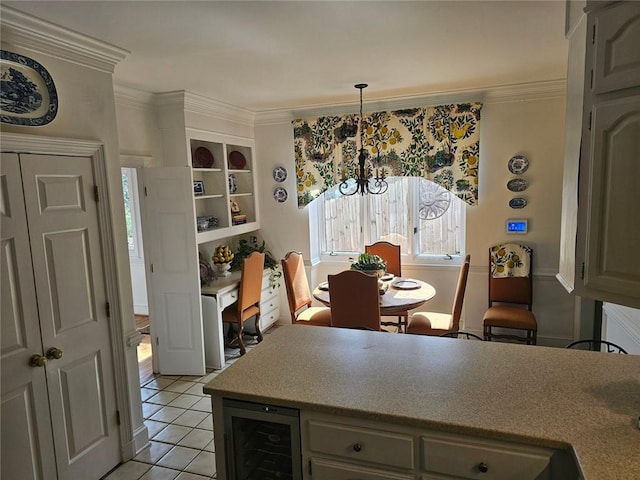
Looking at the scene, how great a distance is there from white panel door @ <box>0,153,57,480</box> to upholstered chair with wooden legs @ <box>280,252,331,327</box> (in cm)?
216

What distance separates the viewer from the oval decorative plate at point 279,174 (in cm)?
505

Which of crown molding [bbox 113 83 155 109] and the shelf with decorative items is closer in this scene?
crown molding [bbox 113 83 155 109]

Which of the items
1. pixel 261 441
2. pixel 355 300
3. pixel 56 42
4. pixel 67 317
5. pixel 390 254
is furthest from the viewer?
pixel 390 254

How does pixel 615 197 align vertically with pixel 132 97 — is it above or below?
below

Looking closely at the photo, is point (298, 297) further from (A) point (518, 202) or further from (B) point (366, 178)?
(A) point (518, 202)

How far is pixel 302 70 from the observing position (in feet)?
10.5

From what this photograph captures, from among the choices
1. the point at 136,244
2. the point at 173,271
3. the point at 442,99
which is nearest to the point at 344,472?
the point at 173,271

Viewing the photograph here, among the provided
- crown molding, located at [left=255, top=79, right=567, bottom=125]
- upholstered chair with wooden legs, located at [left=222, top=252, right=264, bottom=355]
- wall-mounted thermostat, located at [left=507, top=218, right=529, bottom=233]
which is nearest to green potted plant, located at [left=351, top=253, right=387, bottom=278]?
upholstered chair with wooden legs, located at [left=222, top=252, right=264, bottom=355]

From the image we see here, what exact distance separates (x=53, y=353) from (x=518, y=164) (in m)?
4.12

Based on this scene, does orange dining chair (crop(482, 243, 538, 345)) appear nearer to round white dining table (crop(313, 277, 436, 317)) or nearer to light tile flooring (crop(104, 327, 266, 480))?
round white dining table (crop(313, 277, 436, 317))

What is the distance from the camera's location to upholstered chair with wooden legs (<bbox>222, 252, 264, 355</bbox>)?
4.23 metres

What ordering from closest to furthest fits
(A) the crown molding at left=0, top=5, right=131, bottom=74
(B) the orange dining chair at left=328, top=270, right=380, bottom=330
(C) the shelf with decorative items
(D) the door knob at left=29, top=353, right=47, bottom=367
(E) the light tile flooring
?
(A) the crown molding at left=0, top=5, right=131, bottom=74 < (D) the door knob at left=29, top=353, right=47, bottom=367 < (E) the light tile flooring < (B) the orange dining chair at left=328, top=270, right=380, bottom=330 < (C) the shelf with decorative items

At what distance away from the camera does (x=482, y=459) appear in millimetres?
1525

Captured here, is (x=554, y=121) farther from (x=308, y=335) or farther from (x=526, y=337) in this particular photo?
(x=308, y=335)
